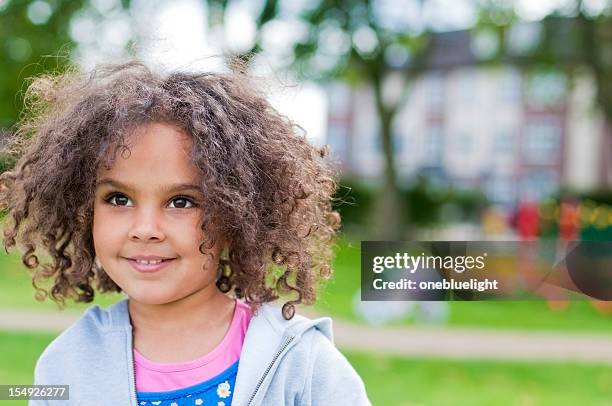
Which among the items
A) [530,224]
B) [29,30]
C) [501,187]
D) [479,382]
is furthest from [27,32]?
[501,187]

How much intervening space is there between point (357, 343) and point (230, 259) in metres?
4.80

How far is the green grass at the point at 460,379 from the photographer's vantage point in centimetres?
507

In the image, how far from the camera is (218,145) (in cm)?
176

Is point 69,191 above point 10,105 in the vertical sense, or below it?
below

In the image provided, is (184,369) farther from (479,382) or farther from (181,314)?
(479,382)

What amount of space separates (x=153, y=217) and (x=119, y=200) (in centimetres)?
11

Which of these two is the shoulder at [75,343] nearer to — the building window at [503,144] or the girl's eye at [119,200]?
the girl's eye at [119,200]

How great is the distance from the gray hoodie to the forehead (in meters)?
0.32

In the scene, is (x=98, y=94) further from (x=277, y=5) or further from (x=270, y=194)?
(x=277, y=5)

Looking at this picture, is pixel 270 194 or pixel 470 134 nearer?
pixel 270 194

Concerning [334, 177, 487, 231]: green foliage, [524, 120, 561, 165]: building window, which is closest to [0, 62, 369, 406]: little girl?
[334, 177, 487, 231]: green foliage

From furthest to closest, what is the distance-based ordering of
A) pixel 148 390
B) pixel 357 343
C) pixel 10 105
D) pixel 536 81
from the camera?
pixel 536 81 → pixel 10 105 → pixel 357 343 → pixel 148 390

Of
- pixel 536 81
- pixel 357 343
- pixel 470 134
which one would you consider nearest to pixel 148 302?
pixel 357 343

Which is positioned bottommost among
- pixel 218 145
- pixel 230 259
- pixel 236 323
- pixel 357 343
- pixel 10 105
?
pixel 236 323
